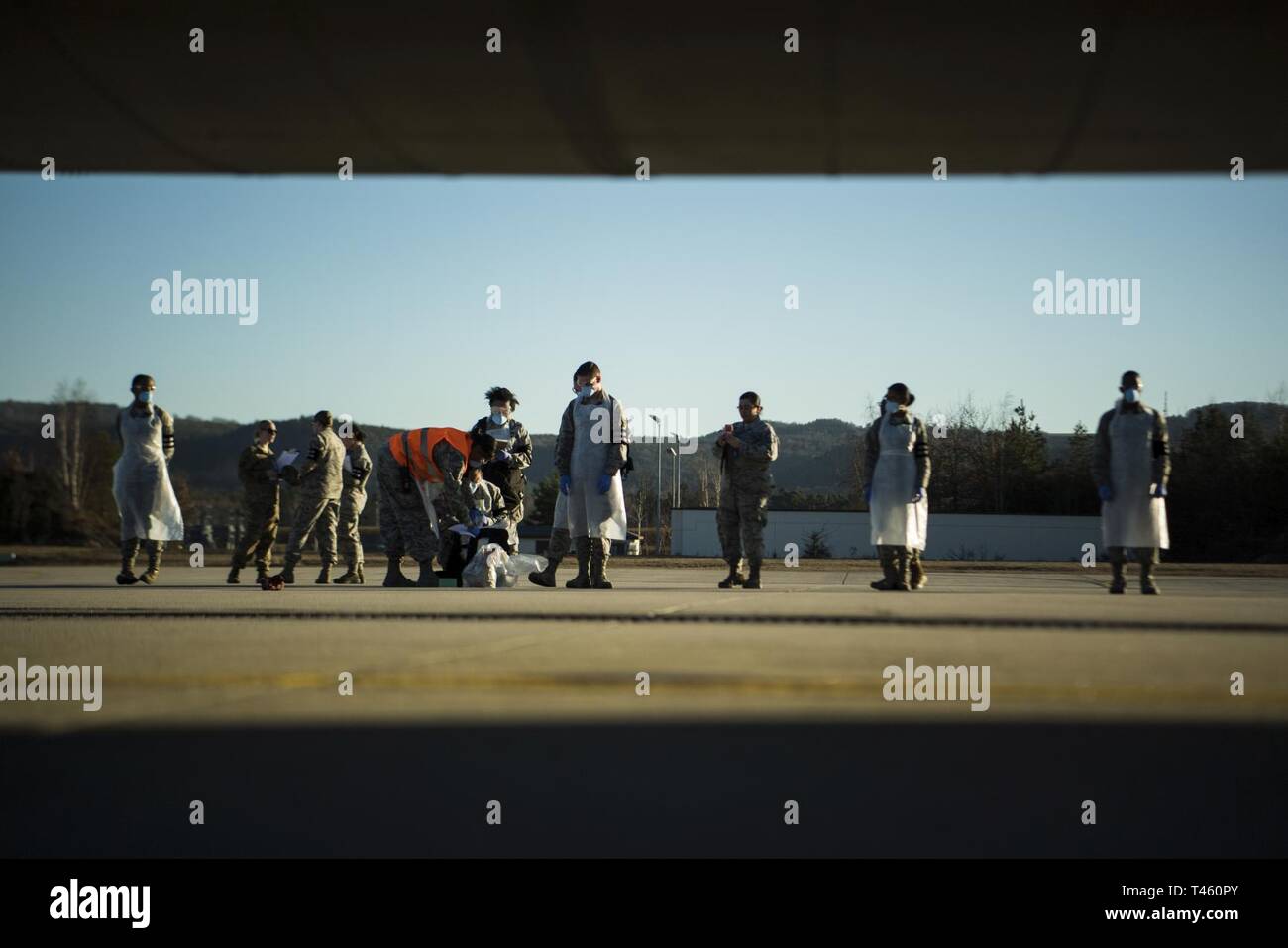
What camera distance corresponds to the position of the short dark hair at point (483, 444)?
553 inches

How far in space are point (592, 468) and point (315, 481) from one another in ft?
12.0

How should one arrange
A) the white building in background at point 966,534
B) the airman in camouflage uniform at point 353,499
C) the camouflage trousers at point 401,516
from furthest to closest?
the white building in background at point 966,534 < the airman in camouflage uniform at point 353,499 < the camouflage trousers at point 401,516

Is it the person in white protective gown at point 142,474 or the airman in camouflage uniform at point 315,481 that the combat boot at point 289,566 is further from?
the person in white protective gown at point 142,474

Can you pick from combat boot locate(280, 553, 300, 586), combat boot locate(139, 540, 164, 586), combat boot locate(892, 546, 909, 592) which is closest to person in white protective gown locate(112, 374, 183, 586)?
combat boot locate(139, 540, 164, 586)

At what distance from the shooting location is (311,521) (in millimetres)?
15836

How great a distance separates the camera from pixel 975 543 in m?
61.2

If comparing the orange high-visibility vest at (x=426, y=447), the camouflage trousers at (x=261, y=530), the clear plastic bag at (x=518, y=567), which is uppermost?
the orange high-visibility vest at (x=426, y=447)

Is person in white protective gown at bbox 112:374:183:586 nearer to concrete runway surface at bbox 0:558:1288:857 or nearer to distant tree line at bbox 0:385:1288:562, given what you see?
concrete runway surface at bbox 0:558:1288:857

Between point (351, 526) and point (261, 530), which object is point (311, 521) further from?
point (351, 526)

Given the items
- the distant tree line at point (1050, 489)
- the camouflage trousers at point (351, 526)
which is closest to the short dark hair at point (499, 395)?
the camouflage trousers at point (351, 526)

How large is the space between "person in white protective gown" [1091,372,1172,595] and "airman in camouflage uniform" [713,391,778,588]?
3.30 metres

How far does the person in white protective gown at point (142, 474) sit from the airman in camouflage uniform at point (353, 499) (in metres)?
2.22

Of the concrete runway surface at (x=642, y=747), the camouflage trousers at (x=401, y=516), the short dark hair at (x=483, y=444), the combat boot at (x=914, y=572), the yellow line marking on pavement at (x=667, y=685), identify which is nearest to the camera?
the concrete runway surface at (x=642, y=747)
